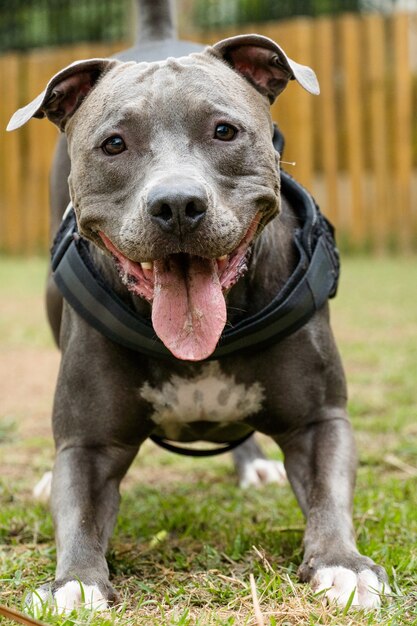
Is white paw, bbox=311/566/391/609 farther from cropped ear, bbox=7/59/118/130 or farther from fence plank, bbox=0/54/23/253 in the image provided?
fence plank, bbox=0/54/23/253

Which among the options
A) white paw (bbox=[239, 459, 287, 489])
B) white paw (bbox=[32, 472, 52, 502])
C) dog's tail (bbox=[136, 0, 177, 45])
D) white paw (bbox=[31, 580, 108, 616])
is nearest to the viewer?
white paw (bbox=[31, 580, 108, 616])

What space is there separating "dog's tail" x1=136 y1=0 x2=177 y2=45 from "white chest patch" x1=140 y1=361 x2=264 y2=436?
80.7 inches

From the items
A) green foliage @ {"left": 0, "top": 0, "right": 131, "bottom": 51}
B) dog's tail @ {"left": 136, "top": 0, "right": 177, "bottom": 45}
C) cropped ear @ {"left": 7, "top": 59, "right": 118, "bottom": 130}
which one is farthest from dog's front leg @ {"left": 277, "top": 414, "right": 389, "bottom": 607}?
green foliage @ {"left": 0, "top": 0, "right": 131, "bottom": 51}

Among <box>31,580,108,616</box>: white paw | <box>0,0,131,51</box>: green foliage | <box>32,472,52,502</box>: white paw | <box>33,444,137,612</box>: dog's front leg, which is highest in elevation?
<box>31,580,108,616</box>: white paw

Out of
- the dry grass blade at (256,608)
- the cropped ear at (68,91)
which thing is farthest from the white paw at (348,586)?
the cropped ear at (68,91)

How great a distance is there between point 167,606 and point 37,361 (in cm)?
409

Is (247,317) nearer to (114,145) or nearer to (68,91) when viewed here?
(114,145)

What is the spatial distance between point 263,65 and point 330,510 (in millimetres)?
1411

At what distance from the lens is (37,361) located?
6.58 m

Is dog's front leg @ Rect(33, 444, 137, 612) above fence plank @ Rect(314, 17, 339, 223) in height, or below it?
above

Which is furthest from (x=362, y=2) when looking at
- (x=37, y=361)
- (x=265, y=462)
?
(x=265, y=462)

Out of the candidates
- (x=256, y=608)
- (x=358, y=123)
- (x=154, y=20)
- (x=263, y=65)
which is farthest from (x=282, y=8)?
(x=256, y=608)

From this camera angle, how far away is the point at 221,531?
3346 millimetres

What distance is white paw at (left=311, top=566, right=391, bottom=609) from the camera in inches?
102
